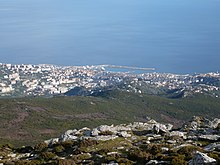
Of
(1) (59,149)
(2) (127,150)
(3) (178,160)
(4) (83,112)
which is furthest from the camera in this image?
(4) (83,112)

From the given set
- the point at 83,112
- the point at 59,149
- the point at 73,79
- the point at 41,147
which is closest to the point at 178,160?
the point at 59,149

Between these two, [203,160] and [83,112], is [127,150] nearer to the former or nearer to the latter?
[203,160]

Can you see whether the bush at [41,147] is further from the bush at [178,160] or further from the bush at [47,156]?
the bush at [178,160]

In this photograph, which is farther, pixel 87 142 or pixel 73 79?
pixel 73 79

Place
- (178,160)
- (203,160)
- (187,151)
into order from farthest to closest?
(187,151) → (178,160) → (203,160)

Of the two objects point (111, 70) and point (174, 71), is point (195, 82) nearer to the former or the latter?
point (174, 71)

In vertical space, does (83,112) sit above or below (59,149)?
below

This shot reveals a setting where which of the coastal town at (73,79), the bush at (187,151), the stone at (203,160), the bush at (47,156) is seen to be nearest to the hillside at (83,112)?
the bush at (47,156)

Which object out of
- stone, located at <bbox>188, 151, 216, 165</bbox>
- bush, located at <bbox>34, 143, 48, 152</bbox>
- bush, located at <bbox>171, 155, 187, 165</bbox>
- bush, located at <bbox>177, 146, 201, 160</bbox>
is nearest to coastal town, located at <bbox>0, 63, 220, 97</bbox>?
bush, located at <bbox>34, 143, 48, 152</bbox>
